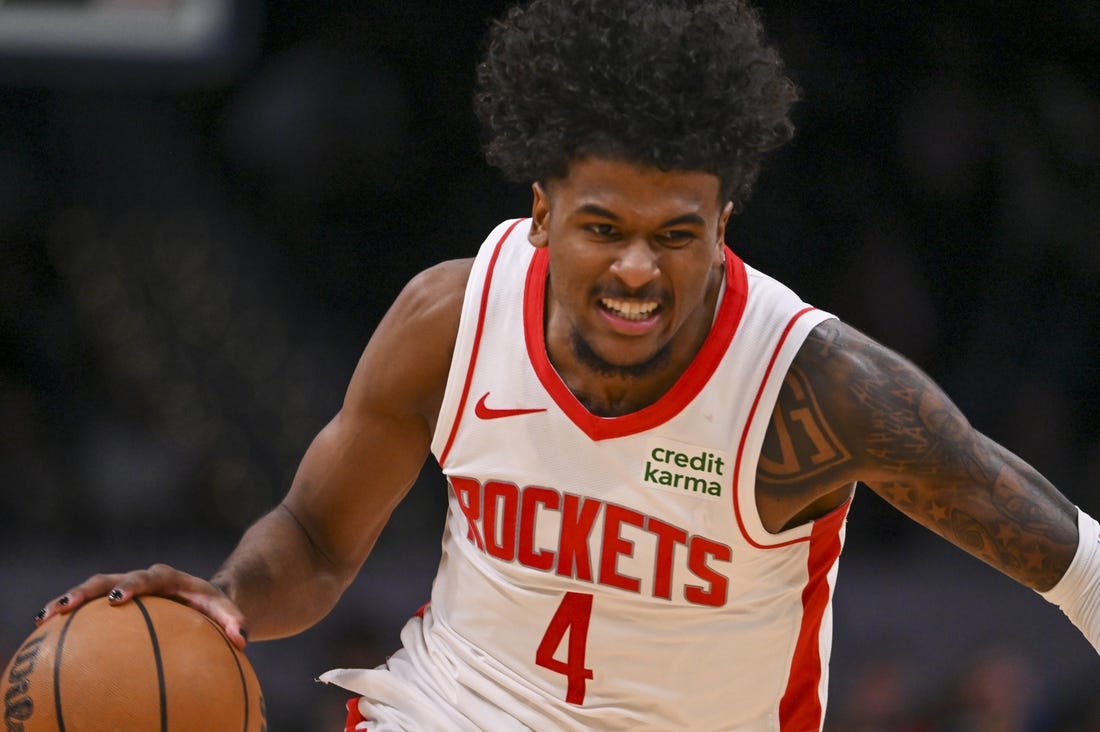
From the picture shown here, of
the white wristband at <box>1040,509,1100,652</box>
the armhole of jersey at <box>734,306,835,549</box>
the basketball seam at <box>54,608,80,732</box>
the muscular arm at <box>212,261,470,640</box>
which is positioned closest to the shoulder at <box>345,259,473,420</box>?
the muscular arm at <box>212,261,470,640</box>

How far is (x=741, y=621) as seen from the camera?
311 cm

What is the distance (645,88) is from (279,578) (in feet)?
4.40

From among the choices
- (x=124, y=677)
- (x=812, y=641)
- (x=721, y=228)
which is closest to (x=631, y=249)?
→ (x=721, y=228)

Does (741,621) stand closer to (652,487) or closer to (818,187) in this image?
(652,487)

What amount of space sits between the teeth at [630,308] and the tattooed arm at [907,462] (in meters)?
0.34

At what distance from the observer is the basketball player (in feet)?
9.53

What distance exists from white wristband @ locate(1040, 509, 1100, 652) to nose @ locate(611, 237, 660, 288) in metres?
0.96

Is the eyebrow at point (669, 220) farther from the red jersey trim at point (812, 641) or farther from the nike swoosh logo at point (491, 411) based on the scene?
the red jersey trim at point (812, 641)

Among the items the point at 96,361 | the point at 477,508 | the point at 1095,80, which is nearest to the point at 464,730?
the point at 477,508

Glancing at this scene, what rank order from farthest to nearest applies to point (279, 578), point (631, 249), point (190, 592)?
point (279, 578)
point (190, 592)
point (631, 249)

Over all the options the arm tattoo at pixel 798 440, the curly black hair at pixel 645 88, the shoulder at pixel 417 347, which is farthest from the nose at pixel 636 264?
the shoulder at pixel 417 347

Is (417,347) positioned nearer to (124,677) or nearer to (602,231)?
(602,231)

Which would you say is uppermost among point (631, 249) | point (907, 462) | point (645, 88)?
point (645, 88)

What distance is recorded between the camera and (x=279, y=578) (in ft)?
11.1
